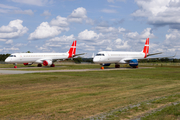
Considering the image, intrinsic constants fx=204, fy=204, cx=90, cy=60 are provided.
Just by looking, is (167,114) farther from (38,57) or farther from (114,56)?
(38,57)

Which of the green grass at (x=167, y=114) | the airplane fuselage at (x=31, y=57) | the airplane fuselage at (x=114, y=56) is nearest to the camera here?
the green grass at (x=167, y=114)

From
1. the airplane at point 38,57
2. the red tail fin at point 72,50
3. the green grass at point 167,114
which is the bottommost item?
the green grass at point 167,114

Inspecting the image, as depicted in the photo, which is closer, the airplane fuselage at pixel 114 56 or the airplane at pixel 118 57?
the airplane fuselage at pixel 114 56

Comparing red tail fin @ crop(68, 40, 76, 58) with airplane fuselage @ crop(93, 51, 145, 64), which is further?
red tail fin @ crop(68, 40, 76, 58)

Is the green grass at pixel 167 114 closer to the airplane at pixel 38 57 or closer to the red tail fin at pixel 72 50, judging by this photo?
the airplane at pixel 38 57

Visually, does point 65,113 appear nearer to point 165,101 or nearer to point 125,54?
point 165,101

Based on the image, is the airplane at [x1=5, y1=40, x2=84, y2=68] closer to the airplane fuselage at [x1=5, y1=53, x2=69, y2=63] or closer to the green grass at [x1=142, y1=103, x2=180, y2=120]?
the airplane fuselage at [x1=5, y1=53, x2=69, y2=63]

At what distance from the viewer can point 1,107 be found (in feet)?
30.2

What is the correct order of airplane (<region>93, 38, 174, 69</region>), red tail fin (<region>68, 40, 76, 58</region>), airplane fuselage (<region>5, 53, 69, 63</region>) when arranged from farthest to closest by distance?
red tail fin (<region>68, 40, 76, 58</region>) → airplane fuselage (<region>5, 53, 69, 63</region>) → airplane (<region>93, 38, 174, 69</region>)

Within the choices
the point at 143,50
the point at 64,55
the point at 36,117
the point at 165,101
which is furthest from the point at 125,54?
the point at 36,117

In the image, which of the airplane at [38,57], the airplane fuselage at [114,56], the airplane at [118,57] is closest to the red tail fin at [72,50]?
the airplane at [38,57]

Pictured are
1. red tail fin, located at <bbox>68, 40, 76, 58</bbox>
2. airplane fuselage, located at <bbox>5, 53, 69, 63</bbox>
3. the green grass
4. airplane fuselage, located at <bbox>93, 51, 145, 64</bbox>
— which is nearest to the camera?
the green grass

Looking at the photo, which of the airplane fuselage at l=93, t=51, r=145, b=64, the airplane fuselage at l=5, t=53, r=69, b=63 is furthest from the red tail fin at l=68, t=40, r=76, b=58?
the airplane fuselage at l=93, t=51, r=145, b=64

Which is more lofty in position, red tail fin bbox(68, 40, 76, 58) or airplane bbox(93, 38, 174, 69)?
red tail fin bbox(68, 40, 76, 58)
